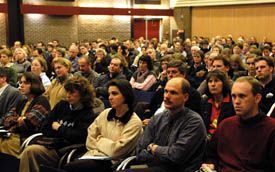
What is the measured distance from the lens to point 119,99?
4.04 m

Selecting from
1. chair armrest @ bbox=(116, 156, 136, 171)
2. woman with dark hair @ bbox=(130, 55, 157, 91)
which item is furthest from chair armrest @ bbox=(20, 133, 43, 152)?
woman with dark hair @ bbox=(130, 55, 157, 91)

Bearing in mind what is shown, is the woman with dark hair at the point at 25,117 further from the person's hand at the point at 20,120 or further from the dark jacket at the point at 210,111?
the dark jacket at the point at 210,111

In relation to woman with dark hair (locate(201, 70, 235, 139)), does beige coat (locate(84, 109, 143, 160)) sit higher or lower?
lower

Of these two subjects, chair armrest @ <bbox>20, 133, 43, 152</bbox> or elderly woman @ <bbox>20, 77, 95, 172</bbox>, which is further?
chair armrest @ <bbox>20, 133, 43, 152</bbox>

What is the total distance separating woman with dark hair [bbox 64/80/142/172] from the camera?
3893 millimetres

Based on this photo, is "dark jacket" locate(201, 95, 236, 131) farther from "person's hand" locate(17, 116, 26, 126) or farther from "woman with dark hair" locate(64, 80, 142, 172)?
"person's hand" locate(17, 116, 26, 126)

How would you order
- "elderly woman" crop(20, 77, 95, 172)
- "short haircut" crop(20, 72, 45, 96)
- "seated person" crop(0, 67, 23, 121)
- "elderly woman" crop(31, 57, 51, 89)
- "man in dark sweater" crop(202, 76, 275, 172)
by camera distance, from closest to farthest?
"man in dark sweater" crop(202, 76, 275, 172)
"elderly woman" crop(20, 77, 95, 172)
"short haircut" crop(20, 72, 45, 96)
"seated person" crop(0, 67, 23, 121)
"elderly woman" crop(31, 57, 51, 89)

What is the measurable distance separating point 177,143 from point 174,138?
0.32 feet

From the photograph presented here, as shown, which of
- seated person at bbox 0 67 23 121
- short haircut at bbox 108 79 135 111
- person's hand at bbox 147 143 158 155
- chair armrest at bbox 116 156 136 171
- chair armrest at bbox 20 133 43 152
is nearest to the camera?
person's hand at bbox 147 143 158 155

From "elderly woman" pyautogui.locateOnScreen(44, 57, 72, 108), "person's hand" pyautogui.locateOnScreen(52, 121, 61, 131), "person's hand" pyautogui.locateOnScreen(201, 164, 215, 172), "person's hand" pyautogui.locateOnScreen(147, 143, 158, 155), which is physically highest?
"elderly woman" pyautogui.locateOnScreen(44, 57, 72, 108)

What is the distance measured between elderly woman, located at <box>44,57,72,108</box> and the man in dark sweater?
117 inches

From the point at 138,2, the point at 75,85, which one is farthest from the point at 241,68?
the point at 138,2

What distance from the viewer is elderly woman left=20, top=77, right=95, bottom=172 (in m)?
4.24

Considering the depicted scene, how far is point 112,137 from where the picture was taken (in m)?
4.06
